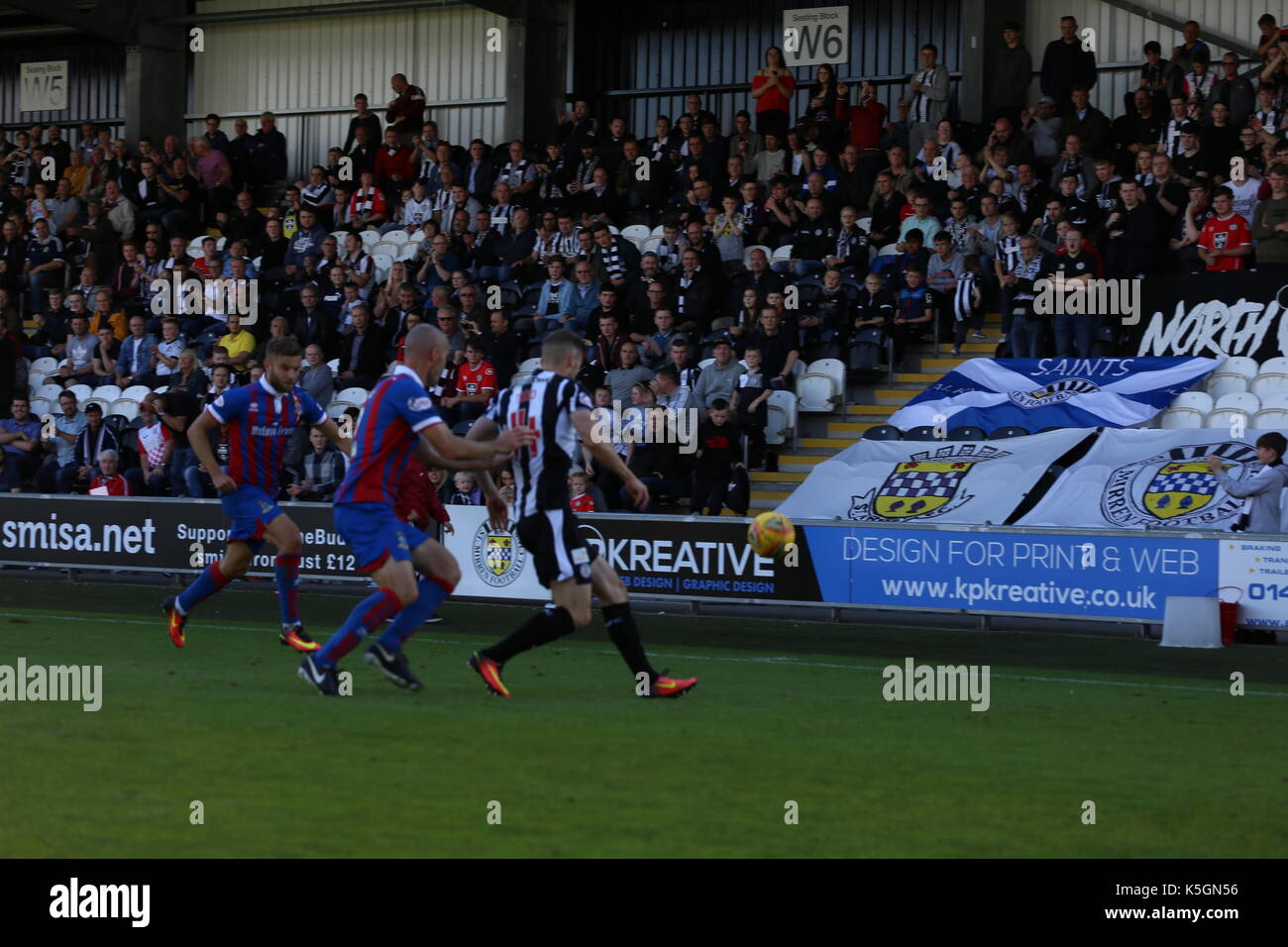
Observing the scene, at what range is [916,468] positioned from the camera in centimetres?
1939

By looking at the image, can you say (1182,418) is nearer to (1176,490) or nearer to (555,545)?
(1176,490)

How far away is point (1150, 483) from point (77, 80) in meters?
26.6

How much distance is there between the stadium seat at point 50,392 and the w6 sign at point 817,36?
13.0m

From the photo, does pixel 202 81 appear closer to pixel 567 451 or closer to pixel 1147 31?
pixel 1147 31

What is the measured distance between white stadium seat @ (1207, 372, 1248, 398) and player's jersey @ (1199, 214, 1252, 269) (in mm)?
1462

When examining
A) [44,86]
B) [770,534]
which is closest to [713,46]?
[44,86]

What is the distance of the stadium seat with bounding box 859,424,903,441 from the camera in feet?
66.7

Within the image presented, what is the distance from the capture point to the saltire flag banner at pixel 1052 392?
1956 cm

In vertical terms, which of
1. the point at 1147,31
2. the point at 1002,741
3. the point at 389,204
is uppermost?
the point at 1147,31

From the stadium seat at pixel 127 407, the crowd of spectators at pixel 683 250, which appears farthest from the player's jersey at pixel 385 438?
the stadium seat at pixel 127 407

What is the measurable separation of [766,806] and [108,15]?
1167 inches
